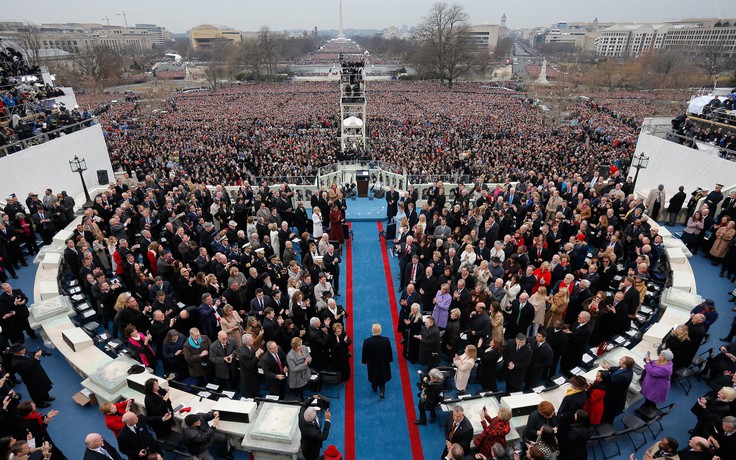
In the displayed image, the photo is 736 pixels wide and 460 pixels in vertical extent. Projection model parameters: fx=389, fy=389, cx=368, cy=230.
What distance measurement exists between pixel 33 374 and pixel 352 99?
2187cm

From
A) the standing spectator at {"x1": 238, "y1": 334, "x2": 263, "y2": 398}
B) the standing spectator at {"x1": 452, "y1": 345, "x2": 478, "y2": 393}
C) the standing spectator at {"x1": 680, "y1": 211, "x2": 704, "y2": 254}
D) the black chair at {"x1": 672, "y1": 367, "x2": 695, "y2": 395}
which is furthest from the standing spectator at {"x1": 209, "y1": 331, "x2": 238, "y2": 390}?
the standing spectator at {"x1": 680, "y1": 211, "x2": 704, "y2": 254}

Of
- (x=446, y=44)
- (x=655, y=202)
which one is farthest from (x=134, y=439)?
(x=446, y=44)

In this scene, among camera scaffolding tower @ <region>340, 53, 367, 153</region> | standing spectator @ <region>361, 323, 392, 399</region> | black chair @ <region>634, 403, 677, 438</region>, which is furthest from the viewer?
camera scaffolding tower @ <region>340, 53, 367, 153</region>

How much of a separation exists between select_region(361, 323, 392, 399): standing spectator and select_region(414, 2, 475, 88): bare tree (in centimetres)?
6093

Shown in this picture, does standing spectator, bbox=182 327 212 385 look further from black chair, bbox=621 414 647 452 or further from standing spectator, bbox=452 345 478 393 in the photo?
black chair, bbox=621 414 647 452

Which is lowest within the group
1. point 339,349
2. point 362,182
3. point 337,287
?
point 337,287

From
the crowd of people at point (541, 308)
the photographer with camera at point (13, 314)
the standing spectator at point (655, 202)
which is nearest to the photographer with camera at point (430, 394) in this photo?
the crowd of people at point (541, 308)

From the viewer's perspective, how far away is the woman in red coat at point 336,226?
1119 centimetres

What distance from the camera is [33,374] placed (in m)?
5.68

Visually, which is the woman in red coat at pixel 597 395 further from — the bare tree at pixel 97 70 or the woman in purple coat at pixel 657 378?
the bare tree at pixel 97 70

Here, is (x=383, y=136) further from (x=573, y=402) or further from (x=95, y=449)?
(x=95, y=449)

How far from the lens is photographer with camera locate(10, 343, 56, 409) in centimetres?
557

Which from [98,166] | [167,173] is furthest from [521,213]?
[98,166]

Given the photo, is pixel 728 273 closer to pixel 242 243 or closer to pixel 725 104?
pixel 242 243
